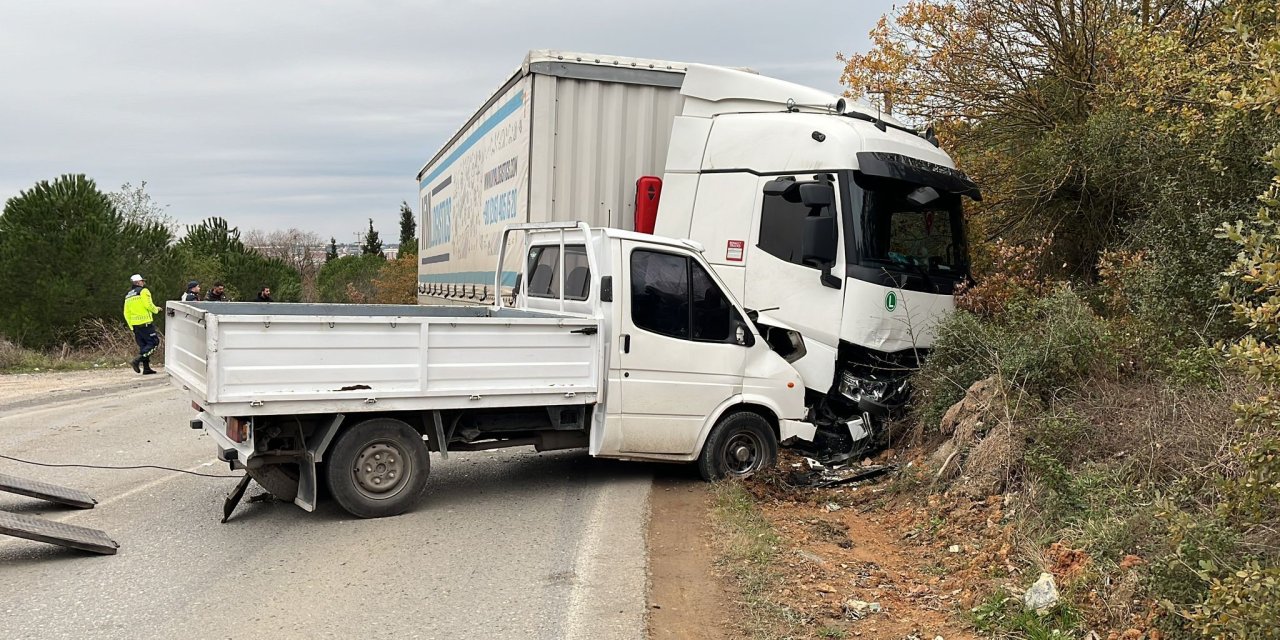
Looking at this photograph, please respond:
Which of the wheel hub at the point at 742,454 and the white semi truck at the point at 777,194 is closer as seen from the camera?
the wheel hub at the point at 742,454

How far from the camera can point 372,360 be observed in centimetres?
671

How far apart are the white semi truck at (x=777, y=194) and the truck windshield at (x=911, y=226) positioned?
18 mm

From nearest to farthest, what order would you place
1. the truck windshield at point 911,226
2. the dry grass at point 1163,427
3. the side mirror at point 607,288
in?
the dry grass at point 1163,427
the side mirror at point 607,288
the truck windshield at point 911,226

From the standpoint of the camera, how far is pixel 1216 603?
3688mm

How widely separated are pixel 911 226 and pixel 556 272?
348 centimetres

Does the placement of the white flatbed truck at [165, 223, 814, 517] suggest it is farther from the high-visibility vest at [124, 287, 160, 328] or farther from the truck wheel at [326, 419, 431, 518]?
the high-visibility vest at [124, 287, 160, 328]

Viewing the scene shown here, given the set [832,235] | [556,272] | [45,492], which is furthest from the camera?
[832,235]

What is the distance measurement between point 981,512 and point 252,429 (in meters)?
4.83

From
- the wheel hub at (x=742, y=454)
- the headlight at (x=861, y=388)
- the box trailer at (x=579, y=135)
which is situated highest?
the box trailer at (x=579, y=135)

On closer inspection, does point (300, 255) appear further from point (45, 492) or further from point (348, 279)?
point (45, 492)

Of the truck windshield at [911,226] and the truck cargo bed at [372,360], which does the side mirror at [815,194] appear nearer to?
the truck windshield at [911,226]

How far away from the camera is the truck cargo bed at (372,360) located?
20.5 ft

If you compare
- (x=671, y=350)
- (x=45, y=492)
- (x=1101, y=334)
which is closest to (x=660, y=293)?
(x=671, y=350)

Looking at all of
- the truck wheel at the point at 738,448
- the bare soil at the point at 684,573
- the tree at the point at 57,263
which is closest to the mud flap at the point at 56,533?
the bare soil at the point at 684,573
